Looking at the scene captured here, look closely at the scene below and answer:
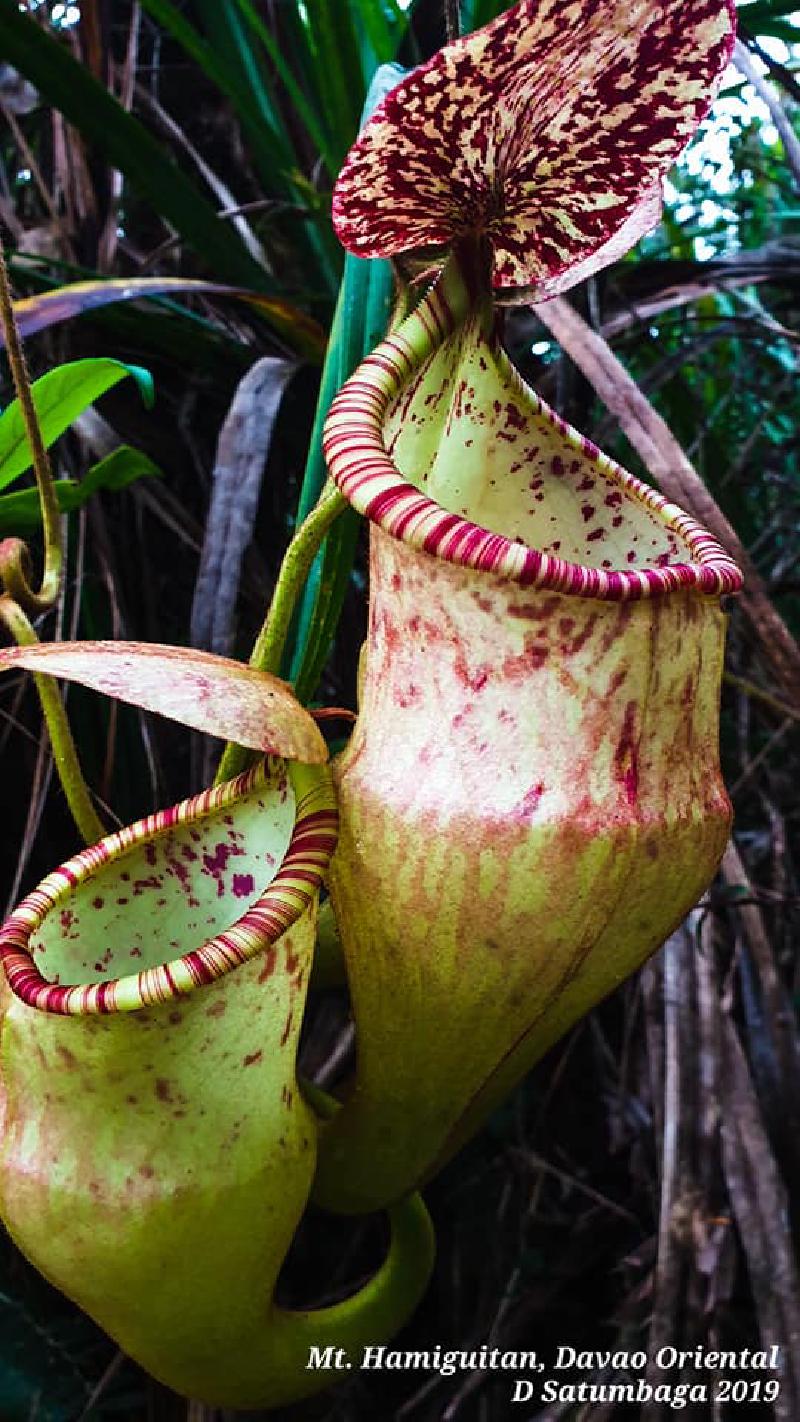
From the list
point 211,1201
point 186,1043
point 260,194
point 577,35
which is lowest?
point 211,1201

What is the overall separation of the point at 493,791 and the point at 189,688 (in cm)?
22

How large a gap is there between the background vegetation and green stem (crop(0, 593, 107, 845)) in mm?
247

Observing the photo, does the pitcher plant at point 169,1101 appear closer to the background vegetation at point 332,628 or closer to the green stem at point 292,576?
the green stem at point 292,576

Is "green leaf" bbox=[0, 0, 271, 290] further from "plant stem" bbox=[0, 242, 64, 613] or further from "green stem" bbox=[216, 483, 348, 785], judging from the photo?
"green stem" bbox=[216, 483, 348, 785]

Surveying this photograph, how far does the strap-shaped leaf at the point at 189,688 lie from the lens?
802 millimetres

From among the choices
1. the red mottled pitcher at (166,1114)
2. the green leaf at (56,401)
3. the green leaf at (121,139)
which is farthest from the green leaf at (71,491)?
the green leaf at (121,139)

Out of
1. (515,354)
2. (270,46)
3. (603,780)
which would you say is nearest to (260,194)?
(270,46)

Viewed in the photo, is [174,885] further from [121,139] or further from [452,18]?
[121,139]

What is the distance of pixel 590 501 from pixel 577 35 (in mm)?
360

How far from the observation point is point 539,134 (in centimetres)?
88

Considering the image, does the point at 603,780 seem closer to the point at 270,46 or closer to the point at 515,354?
the point at 515,354

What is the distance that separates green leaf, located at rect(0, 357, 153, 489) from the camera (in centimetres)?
111

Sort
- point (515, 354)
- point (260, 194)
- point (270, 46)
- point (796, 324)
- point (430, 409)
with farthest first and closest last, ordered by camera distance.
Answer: point (796, 324)
point (260, 194)
point (515, 354)
point (270, 46)
point (430, 409)

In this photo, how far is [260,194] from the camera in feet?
6.66
